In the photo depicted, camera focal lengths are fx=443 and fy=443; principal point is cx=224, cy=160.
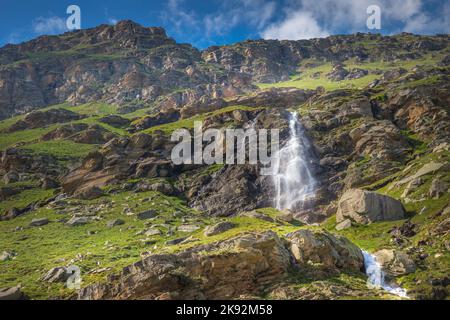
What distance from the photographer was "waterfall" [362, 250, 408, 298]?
60200 millimetres

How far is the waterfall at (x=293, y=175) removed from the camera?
118125 mm

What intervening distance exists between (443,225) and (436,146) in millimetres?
47739

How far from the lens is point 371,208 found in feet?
309

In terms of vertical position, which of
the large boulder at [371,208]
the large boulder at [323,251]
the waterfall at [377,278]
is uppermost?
the large boulder at [371,208]

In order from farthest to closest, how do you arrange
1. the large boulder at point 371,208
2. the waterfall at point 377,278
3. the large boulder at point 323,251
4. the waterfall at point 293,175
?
1. the waterfall at point 293,175
2. the large boulder at point 371,208
3. the waterfall at point 377,278
4. the large boulder at point 323,251

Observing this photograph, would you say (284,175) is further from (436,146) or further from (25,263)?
(25,263)

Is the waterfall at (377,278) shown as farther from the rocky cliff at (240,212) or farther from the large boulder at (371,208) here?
the large boulder at (371,208)

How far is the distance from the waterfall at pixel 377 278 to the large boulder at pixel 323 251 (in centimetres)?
193

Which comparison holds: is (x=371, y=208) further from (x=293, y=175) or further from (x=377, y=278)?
(x=293, y=175)

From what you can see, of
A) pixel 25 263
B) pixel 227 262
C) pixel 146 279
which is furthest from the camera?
pixel 25 263

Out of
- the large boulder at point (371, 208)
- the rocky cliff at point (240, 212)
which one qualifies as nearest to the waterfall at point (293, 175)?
the rocky cliff at point (240, 212)

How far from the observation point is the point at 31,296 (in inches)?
2148

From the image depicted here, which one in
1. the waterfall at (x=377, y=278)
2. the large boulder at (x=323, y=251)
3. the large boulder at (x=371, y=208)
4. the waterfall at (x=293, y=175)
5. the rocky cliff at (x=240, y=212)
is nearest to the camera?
the rocky cliff at (x=240, y=212)
